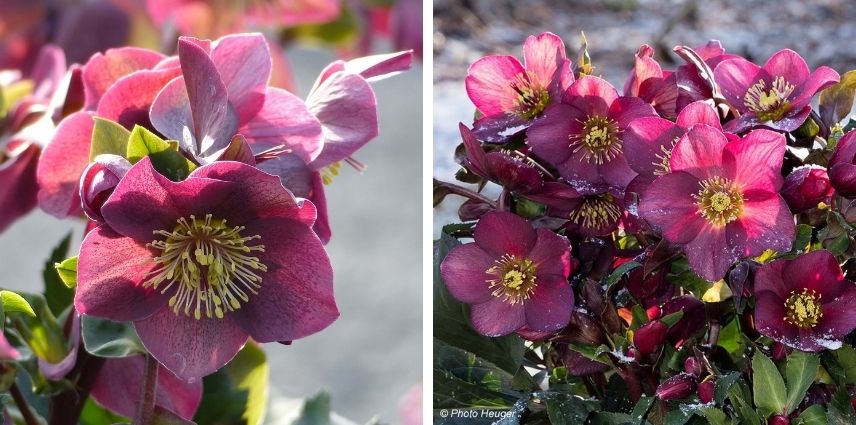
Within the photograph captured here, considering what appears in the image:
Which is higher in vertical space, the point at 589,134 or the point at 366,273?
the point at 589,134

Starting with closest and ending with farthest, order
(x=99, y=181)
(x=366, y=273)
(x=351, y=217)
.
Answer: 1. (x=99, y=181)
2. (x=366, y=273)
3. (x=351, y=217)

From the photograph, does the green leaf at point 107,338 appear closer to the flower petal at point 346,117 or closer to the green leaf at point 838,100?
the flower petal at point 346,117

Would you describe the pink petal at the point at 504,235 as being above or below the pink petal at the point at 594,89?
Result: below

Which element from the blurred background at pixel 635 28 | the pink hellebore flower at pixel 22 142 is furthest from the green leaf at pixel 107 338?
the blurred background at pixel 635 28

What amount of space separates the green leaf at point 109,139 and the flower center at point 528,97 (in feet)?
0.67

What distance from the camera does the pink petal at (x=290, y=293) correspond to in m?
0.43

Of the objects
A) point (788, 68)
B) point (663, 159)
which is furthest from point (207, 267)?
point (788, 68)

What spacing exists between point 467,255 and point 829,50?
2250mm

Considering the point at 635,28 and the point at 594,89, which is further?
the point at 635,28

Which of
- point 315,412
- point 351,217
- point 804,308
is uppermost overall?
point 804,308

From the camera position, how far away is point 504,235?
53 cm

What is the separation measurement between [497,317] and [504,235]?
0.04 m

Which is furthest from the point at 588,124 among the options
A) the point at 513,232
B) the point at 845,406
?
the point at 845,406

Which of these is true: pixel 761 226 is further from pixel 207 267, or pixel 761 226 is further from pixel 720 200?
pixel 207 267
